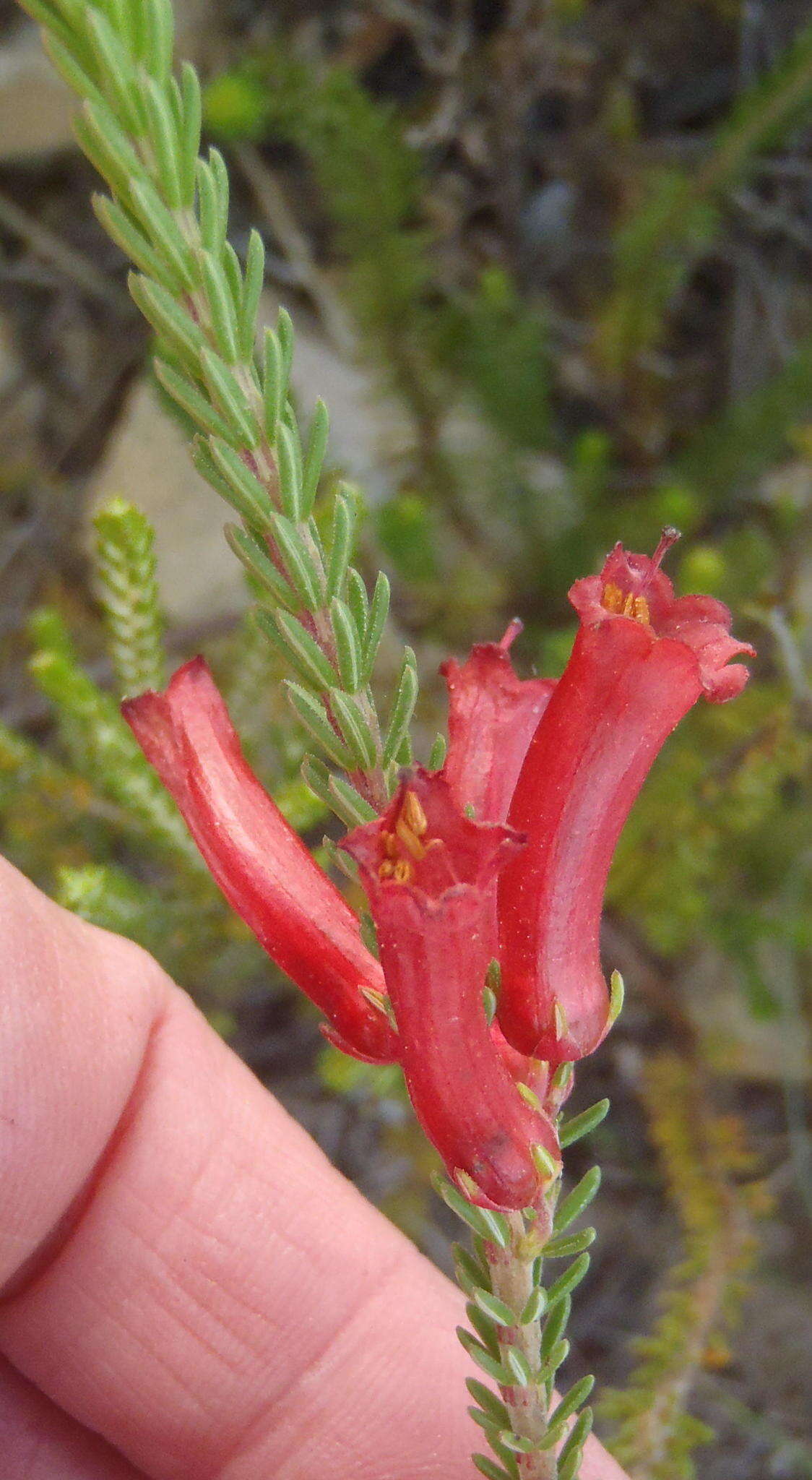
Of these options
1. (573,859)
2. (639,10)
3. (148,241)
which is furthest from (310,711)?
(639,10)

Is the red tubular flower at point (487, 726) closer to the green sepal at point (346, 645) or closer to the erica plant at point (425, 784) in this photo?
the erica plant at point (425, 784)

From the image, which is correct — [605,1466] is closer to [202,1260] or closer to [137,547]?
[202,1260]

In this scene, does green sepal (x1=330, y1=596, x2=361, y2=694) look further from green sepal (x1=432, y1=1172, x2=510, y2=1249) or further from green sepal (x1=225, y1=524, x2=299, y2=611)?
green sepal (x1=432, y1=1172, x2=510, y2=1249)

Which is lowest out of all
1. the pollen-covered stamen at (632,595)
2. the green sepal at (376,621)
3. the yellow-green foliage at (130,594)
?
the pollen-covered stamen at (632,595)

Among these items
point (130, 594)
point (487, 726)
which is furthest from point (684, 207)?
point (487, 726)

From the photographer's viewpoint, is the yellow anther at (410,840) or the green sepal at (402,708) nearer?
the yellow anther at (410,840)

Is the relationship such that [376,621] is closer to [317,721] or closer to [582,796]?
[317,721]

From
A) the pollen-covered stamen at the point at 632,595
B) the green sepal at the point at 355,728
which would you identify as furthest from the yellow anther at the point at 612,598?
the green sepal at the point at 355,728

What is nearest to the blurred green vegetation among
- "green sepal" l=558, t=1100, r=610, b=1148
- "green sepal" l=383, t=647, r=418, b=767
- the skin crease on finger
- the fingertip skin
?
the fingertip skin
